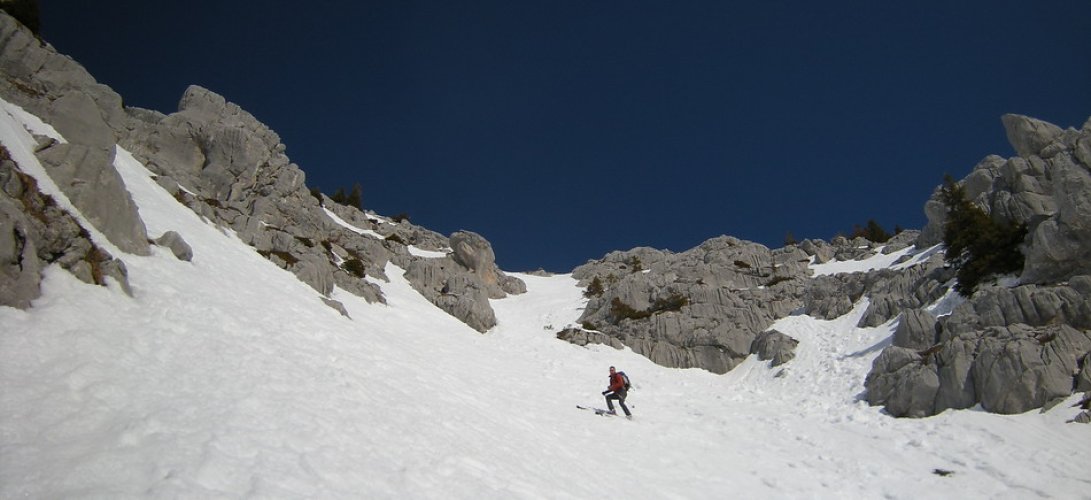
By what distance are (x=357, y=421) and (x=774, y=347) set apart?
2928cm

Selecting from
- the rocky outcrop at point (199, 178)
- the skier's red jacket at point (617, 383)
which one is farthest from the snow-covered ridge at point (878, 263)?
the skier's red jacket at point (617, 383)

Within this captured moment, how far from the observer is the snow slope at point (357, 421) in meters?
8.08

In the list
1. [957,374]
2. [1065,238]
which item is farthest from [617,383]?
[1065,238]

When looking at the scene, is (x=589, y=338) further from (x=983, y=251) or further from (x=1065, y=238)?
(x=1065, y=238)

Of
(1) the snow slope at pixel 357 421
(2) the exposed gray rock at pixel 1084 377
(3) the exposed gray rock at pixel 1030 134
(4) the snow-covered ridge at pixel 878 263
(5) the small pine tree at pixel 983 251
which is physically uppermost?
(3) the exposed gray rock at pixel 1030 134

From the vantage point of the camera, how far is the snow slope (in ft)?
26.5

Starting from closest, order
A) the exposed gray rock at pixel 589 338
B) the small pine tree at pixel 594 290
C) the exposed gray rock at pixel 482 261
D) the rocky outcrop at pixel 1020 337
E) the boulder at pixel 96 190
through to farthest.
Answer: the boulder at pixel 96 190 < the rocky outcrop at pixel 1020 337 < the exposed gray rock at pixel 589 338 < the small pine tree at pixel 594 290 < the exposed gray rock at pixel 482 261

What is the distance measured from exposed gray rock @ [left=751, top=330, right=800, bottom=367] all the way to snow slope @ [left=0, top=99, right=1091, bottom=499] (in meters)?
3.85

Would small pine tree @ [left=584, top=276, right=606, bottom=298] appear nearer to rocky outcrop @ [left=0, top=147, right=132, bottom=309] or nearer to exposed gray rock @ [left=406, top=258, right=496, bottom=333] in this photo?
exposed gray rock @ [left=406, top=258, right=496, bottom=333]

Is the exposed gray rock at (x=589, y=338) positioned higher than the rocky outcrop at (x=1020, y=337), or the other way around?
the rocky outcrop at (x=1020, y=337)

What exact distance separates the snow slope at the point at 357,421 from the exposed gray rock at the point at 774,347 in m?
3.85

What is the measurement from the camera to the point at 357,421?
37.7 ft

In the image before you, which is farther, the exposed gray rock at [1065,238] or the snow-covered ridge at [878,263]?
the snow-covered ridge at [878,263]

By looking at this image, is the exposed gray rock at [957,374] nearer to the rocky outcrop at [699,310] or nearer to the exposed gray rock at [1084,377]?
the exposed gray rock at [1084,377]
